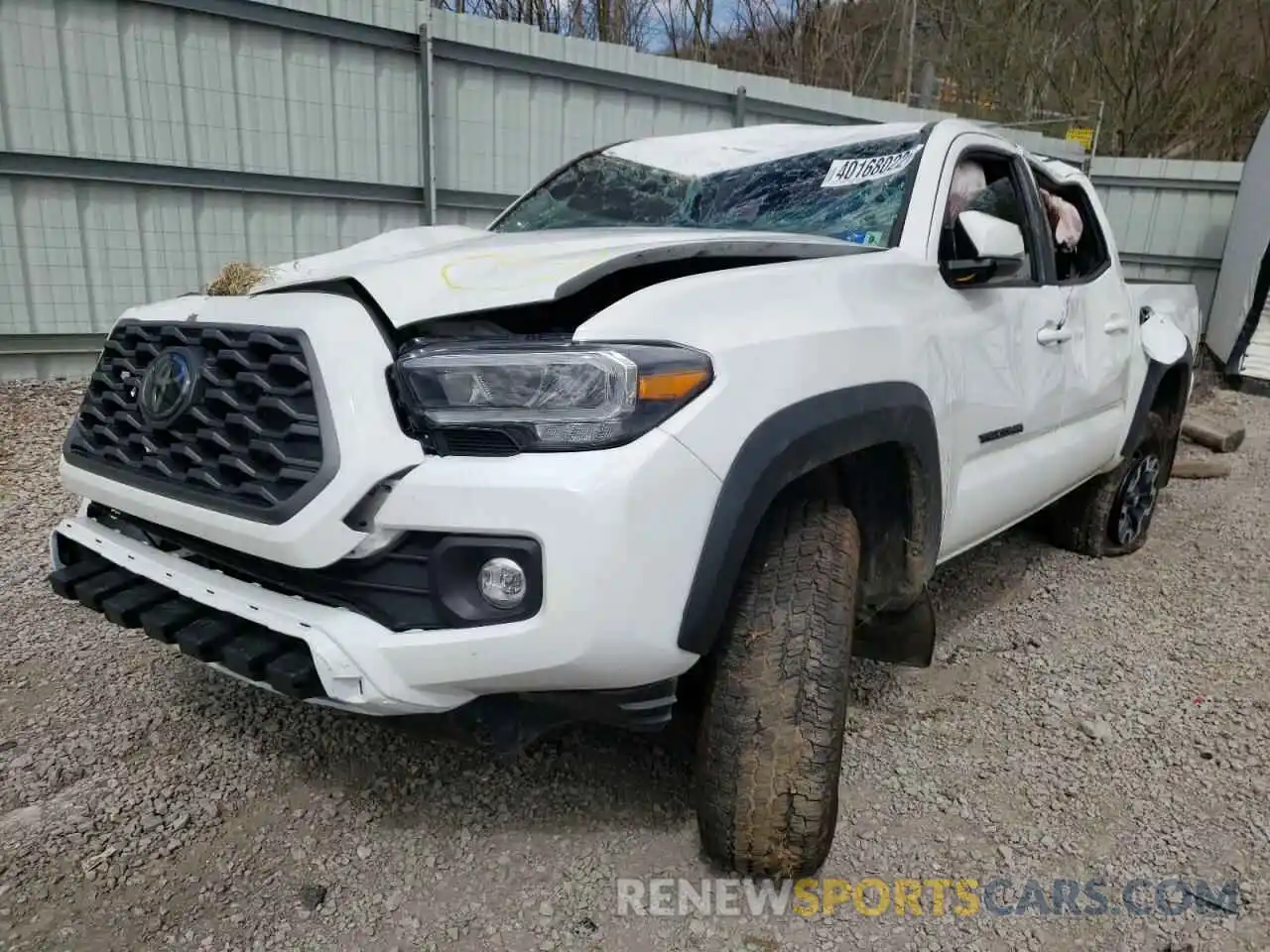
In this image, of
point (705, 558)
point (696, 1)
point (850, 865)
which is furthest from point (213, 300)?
point (696, 1)

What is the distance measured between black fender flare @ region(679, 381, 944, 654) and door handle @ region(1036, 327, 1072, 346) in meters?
1.07

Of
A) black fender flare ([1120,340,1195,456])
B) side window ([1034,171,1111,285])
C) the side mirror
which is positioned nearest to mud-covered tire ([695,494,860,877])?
the side mirror

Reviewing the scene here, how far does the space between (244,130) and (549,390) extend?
5.50 meters

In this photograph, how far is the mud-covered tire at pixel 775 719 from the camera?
6.16 ft

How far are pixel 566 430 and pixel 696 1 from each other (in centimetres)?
1631

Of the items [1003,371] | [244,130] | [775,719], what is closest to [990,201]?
[1003,371]

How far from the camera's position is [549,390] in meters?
1.61

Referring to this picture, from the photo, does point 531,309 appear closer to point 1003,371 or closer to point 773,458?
point 773,458

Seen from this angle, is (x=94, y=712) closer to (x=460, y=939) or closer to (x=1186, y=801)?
(x=460, y=939)

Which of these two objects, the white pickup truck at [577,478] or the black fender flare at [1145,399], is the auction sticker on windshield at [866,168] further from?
the black fender flare at [1145,399]

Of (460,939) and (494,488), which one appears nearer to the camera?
(494,488)

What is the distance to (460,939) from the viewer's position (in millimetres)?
1825

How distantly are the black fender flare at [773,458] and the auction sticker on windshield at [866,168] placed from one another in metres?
0.89

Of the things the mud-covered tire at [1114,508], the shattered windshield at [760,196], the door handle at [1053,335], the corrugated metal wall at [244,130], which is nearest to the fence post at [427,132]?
the corrugated metal wall at [244,130]
